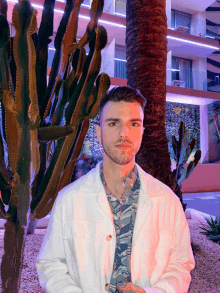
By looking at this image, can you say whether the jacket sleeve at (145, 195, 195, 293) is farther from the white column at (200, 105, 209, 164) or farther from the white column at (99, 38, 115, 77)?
Answer: the white column at (200, 105, 209, 164)

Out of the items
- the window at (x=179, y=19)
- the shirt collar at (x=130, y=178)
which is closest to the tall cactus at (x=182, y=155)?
the shirt collar at (x=130, y=178)

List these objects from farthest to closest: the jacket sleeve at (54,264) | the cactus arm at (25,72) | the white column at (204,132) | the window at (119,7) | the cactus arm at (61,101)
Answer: the white column at (204,132) → the window at (119,7) → the cactus arm at (61,101) → the cactus arm at (25,72) → the jacket sleeve at (54,264)

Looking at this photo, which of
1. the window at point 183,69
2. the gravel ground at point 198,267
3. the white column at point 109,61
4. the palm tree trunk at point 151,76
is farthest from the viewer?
the window at point 183,69

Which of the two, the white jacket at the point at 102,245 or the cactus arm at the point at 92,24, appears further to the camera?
the cactus arm at the point at 92,24

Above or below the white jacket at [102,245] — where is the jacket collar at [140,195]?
above

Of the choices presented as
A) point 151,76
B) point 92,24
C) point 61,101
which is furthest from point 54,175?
point 151,76

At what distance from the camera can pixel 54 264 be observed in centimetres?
120

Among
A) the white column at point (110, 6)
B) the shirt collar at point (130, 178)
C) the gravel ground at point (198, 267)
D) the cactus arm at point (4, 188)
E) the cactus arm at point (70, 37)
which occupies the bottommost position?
the gravel ground at point (198, 267)

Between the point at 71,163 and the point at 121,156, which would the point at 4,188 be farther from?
the point at 121,156

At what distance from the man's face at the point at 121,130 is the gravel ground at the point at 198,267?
5.48ft

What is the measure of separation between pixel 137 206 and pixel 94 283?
437 mm

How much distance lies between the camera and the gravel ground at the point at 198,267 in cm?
230

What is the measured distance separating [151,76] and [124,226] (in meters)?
1.82

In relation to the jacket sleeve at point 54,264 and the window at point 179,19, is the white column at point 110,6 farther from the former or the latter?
the jacket sleeve at point 54,264
